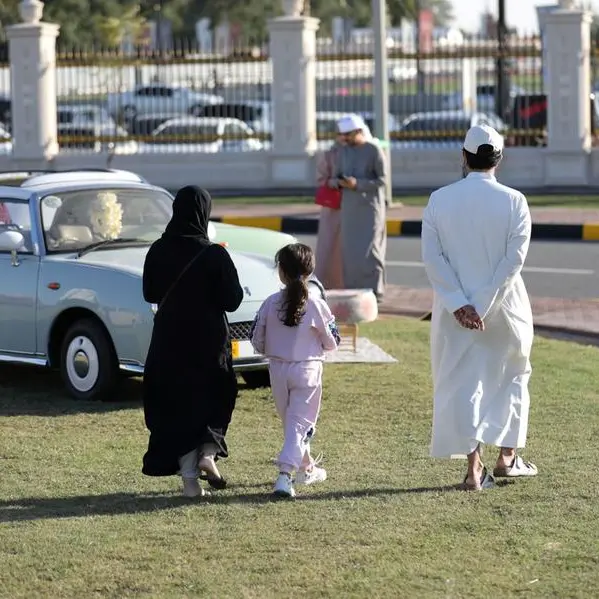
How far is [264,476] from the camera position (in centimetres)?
732

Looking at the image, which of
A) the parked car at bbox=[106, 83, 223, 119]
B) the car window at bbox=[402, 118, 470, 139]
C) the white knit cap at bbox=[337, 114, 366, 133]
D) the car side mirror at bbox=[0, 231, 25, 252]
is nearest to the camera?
the car side mirror at bbox=[0, 231, 25, 252]

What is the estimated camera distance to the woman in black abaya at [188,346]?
22.4ft

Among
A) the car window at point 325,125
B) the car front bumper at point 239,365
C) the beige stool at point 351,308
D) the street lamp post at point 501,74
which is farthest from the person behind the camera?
the car window at point 325,125

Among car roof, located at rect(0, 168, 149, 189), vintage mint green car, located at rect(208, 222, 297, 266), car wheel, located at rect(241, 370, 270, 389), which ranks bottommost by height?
car wheel, located at rect(241, 370, 270, 389)

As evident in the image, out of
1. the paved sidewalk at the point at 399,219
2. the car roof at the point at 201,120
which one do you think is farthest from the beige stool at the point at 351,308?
the car roof at the point at 201,120

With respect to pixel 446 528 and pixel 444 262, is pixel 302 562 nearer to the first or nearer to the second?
pixel 446 528

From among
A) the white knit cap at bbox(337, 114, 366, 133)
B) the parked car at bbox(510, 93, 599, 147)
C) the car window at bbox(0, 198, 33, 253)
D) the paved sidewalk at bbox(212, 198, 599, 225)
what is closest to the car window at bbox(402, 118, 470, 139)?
the parked car at bbox(510, 93, 599, 147)

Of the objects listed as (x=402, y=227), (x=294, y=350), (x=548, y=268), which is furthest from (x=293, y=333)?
(x=402, y=227)

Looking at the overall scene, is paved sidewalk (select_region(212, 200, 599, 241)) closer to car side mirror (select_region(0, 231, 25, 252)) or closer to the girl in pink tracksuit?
car side mirror (select_region(0, 231, 25, 252))

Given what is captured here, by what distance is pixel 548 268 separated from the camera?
624 inches

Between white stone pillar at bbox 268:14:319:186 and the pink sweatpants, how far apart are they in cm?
1799

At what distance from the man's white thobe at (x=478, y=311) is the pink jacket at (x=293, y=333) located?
50cm

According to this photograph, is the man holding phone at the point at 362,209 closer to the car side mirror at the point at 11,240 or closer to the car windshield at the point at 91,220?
the car windshield at the point at 91,220

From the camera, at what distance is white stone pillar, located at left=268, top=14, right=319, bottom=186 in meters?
24.9
